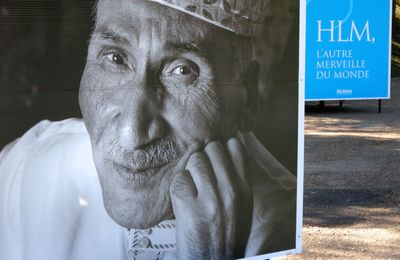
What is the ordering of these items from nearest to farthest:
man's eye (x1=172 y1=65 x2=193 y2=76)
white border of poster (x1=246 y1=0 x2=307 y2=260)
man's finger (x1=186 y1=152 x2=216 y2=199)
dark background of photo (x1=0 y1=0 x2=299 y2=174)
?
dark background of photo (x1=0 y1=0 x2=299 y2=174), man's eye (x1=172 y1=65 x2=193 y2=76), man's finger (x1=186 y1=152 x2=216 y2=199), white border of poster (x1=246 y1=0 x2=307 y2=260)

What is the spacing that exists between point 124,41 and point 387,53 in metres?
15.0

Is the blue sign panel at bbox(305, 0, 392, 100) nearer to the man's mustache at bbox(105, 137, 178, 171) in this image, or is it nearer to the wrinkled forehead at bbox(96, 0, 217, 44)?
the wrinkled forehead at bbox(96, 0, 217, 44)

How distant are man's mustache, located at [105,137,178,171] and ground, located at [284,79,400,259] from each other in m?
3.11

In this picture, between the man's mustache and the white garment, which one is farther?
the man's mustache

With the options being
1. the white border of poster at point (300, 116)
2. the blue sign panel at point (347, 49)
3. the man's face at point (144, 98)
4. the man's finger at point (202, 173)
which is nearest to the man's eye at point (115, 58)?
the man's face at point (144, 98)

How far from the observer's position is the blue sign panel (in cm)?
1705

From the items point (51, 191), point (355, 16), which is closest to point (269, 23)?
point (51, 191)

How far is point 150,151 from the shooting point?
12.8 feet

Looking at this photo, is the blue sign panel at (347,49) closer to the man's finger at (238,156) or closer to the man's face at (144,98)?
the man's finger at (238,156)

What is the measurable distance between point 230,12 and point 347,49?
13.7 m

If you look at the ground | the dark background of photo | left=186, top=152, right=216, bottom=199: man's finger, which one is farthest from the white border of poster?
the ground

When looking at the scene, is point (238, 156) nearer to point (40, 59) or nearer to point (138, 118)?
point (138, 118)

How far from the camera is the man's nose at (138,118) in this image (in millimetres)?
3824

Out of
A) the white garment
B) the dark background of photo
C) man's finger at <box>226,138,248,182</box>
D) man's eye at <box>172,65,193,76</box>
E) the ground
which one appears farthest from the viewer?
the ground
